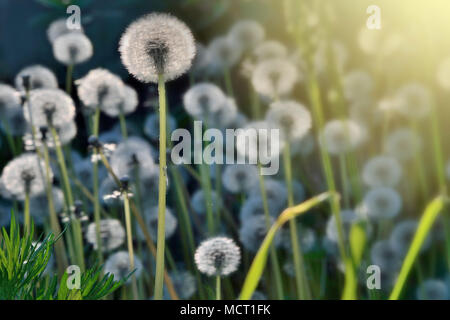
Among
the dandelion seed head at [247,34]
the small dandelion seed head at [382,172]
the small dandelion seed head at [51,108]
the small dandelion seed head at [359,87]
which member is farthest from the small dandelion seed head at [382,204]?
the small dandelion seed head at [51,108]

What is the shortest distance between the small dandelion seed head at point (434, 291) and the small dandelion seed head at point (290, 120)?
24cm

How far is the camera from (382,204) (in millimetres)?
722

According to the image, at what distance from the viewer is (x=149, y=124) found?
76 cm

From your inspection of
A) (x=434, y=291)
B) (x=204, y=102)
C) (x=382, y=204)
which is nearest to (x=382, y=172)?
(x=382, y=204)

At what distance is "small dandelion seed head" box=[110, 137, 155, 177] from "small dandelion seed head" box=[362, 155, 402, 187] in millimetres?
295

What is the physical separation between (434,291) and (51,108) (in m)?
0.47

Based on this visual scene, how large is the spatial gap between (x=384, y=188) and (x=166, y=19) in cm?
43

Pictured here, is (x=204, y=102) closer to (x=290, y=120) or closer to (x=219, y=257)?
(x=290, y=120)

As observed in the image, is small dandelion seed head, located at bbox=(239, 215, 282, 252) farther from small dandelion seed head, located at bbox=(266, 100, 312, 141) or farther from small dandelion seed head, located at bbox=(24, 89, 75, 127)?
small dandelion seed head, located at bbox=(24, 89, 75, 127)

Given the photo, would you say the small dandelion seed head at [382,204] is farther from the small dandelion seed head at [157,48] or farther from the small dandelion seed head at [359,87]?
the small dandelion seed head at [157,48]

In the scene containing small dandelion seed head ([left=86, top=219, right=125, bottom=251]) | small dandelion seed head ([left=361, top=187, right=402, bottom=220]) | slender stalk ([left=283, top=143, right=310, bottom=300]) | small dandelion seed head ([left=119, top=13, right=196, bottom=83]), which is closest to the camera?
small dandelion seed head ([left=119, top=13, right=196, bottom=83])

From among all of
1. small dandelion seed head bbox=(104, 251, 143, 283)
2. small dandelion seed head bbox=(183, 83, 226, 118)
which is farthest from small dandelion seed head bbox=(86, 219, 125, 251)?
small dandelion seed head bbox=(183, 83, 226, 118)

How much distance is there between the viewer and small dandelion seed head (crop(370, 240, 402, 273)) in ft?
2.24

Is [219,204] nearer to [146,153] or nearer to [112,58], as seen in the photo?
[146,153]
